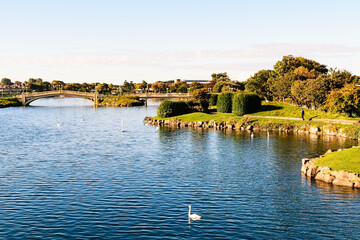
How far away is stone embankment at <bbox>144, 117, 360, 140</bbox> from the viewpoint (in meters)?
84.3

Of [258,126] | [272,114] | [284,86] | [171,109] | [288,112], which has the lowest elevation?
[258,126]

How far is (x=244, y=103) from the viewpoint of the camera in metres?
108

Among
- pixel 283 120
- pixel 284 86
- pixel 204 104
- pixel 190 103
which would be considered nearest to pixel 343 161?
pixel 283 120

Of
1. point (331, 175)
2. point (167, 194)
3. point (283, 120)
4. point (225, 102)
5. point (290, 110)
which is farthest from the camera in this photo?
point (225, 102)

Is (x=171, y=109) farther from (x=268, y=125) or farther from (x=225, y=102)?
(x=268, y=125)

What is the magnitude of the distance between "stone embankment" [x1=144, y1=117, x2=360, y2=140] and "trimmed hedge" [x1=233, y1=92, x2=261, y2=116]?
28.8 ft

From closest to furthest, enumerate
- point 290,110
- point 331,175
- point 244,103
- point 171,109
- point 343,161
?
1. point 331,175
2. point 343,161
3. point 290,110
4. point 244,103
5. point 171,109

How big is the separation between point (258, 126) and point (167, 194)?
204 ft

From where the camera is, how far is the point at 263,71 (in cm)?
19038

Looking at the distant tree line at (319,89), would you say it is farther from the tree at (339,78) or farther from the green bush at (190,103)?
the green bush at (190,103)

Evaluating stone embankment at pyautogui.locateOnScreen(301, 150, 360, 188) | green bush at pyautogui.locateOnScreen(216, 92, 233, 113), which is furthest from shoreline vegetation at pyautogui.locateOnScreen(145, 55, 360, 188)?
stone embankment at pyautogui.locateOnScreen(301, 150, 360, 188)

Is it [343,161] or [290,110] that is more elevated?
[290,110]

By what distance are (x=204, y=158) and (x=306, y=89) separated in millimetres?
56235

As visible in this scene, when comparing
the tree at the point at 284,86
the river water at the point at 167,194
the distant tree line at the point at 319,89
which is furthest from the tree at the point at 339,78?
the river water at the point at 167,194
